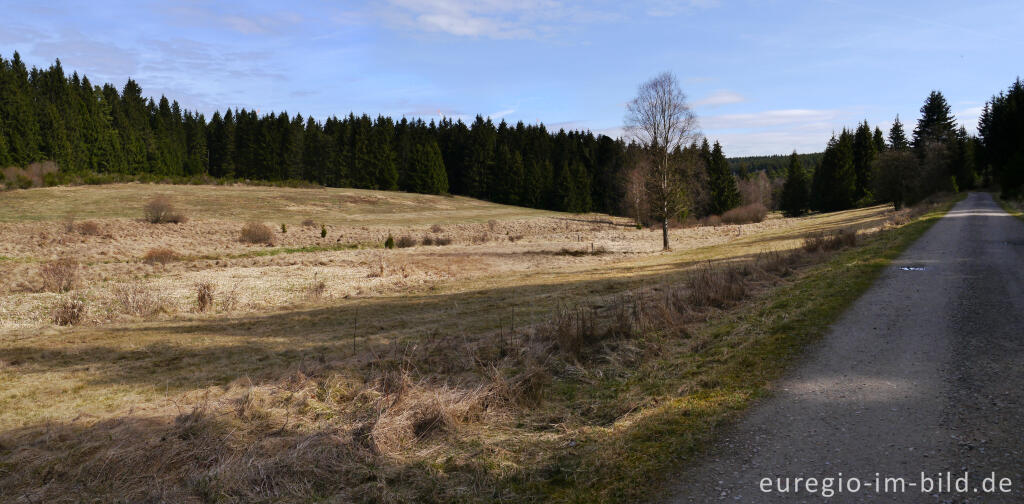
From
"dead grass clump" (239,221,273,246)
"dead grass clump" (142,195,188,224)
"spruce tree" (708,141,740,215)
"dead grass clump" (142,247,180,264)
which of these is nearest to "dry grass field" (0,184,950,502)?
"dead grass clump" (142,247,180,264)

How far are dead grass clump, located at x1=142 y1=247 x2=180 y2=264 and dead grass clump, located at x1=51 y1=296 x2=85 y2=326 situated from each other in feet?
45.9

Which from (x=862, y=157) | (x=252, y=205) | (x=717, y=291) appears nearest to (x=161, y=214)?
(x=252, y=205)

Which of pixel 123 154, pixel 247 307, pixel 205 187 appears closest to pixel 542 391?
pixel 247 307

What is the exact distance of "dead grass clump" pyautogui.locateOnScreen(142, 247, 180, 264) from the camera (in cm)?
2740

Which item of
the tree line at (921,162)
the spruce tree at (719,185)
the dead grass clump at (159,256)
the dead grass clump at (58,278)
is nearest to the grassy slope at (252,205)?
the dead grass clump at (159,256)

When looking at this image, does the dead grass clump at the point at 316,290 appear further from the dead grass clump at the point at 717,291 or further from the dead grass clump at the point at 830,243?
the dead grass clump at the point at 830,243

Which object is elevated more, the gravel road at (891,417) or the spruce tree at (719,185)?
the spruce tree at (719,185)

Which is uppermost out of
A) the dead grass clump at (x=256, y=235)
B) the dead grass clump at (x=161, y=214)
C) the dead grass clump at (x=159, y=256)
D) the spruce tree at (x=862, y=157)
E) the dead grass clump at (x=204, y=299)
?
the spruce tree at (x=862, y=157)

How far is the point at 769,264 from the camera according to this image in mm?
15297

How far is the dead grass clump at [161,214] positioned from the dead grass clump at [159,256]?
11683 mm

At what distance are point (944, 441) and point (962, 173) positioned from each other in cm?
8984

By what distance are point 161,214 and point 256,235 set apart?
8.57 metres

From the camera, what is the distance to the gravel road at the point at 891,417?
384 centimetres

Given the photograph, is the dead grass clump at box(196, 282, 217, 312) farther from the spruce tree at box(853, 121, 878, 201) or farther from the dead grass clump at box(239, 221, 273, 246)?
the spruce tree at box(853, 121, 878, 201)
